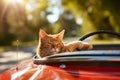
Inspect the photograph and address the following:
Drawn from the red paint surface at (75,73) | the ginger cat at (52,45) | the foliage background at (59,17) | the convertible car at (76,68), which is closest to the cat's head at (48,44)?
the ginger cat at (52,45)

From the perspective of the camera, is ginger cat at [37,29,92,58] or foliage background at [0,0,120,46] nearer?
ginger cat at [37,29,92,58]

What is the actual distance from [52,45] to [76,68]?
4.72 ft

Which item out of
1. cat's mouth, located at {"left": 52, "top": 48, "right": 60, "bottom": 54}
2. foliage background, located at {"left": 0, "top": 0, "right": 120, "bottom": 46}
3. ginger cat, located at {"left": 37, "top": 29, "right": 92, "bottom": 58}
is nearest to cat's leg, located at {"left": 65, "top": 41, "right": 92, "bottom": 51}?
ginger cat, located at {"left": 37, "top": 29, "right": 92, "bottom": 58}

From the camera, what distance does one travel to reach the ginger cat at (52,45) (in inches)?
179

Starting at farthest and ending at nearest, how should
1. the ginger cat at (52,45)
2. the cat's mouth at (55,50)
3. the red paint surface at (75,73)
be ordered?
the ginger cat at (52,45) → the cat's mouth at (55,50) → the red paint surface at (75,73)

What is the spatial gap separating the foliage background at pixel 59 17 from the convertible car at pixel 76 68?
1428cm

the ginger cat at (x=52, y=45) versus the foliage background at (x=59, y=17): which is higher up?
the foliage background at (x=59, y=17)

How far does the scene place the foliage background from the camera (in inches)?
1216

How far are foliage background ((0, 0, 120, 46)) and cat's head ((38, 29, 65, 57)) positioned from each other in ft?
42.4

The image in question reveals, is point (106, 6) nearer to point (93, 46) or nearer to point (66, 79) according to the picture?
point (93, 46)

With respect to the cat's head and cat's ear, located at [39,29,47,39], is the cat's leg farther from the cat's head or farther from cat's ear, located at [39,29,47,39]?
cat's ear, located at [39,29,47,39]

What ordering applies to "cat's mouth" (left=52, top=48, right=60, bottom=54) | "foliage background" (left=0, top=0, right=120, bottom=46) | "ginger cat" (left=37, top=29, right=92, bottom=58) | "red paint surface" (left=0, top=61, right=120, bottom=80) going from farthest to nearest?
"foliage background" (left=0, top=0, right=120, bottom=46) → "ginger cat" (left=37, top=29, right=92, bottom=58) → "cat's mouth" (left=52, top=48, right=60, bottom=54) → "red paint surface" (left=0, top=61, right=120, bottom=80)

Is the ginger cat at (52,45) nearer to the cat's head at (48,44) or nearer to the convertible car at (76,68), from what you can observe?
the cat's head at (48,44)

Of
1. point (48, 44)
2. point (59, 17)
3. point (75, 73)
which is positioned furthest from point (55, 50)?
point (59, 17)
